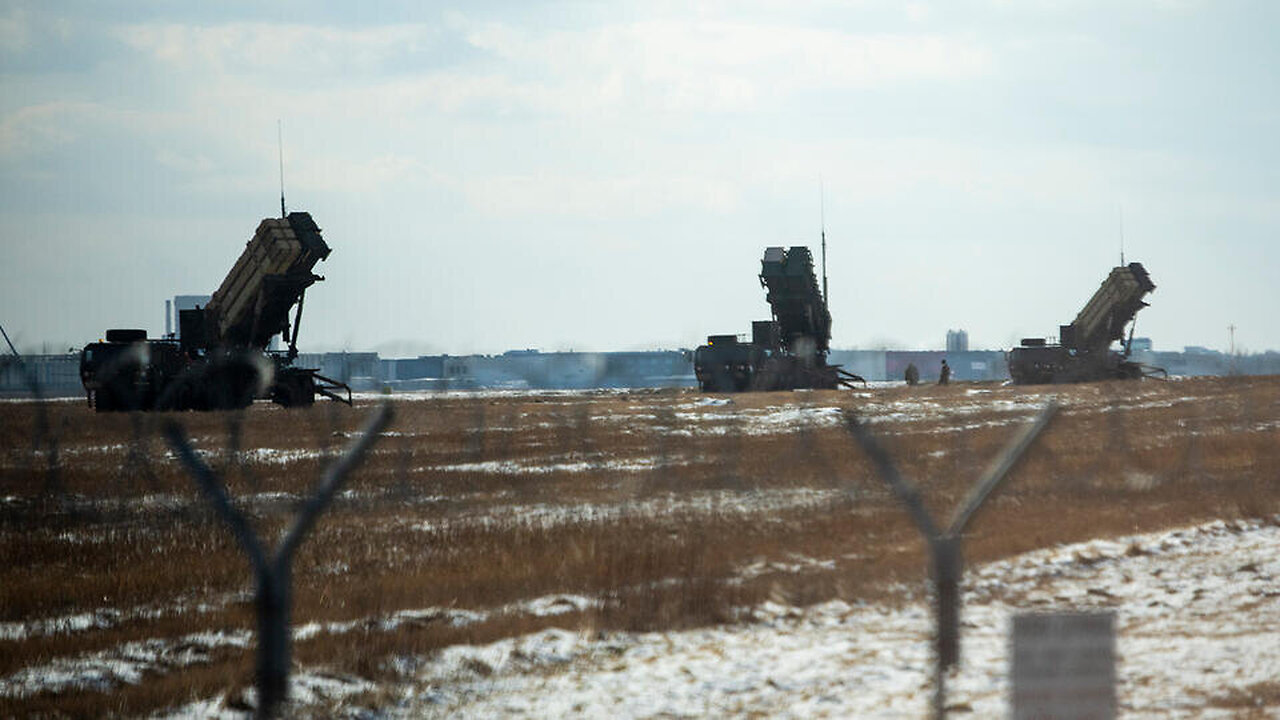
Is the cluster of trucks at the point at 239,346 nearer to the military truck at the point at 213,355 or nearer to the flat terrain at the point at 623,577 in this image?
the military truck at the point at 213,355

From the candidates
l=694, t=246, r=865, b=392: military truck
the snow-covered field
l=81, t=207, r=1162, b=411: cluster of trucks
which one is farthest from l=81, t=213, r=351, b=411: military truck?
the snow-covered field

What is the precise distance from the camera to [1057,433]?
28203mm

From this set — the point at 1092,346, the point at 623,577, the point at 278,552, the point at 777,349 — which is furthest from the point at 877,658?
the point at 1092,346

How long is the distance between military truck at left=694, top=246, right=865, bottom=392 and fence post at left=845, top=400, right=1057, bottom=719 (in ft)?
146

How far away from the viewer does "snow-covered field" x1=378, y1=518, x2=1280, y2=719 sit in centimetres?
841

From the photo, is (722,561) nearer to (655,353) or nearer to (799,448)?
(799,448)

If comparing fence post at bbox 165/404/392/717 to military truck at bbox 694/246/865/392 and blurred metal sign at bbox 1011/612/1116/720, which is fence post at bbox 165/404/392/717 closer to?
blurred metal sign at bbox 1011/612/1116/720

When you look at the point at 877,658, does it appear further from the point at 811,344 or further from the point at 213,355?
the point at 811,344

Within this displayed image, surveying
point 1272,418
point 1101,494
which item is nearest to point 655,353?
point 1272,418

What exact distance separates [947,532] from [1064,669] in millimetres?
1271

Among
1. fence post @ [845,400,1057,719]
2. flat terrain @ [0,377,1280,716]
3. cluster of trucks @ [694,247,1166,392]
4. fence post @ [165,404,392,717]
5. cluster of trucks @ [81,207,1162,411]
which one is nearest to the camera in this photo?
fence post @ [165,404,392,717]

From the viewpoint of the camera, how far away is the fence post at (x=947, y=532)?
27.5 ft

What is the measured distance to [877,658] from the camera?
31.1 feet

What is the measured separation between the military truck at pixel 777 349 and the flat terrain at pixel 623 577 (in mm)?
28049
